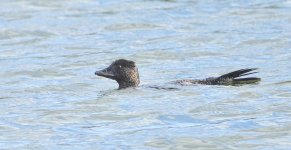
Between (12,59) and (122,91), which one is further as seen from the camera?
(12,59)

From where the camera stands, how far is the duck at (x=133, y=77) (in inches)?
675

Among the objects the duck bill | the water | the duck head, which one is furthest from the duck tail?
the duck bill

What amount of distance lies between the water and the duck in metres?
0.23

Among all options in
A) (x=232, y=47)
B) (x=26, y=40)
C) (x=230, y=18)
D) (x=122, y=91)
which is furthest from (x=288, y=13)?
(x=122, y=91)

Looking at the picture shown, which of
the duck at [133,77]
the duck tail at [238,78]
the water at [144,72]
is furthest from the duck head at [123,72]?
the duck tail at [238,78]

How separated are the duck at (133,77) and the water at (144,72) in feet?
0.76

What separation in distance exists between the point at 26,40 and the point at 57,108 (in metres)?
8.32

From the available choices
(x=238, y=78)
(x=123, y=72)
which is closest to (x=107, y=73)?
(x=123, y=72)

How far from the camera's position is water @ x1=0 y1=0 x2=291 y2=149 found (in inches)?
547

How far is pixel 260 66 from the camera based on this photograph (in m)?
19.5

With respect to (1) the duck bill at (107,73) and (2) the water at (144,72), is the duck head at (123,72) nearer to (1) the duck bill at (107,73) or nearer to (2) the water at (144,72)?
(1) the duck bill at (107,73)

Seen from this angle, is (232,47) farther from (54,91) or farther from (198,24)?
(54,91)

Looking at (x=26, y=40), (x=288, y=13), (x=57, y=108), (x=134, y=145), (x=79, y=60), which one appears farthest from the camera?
(x=288, y=13)

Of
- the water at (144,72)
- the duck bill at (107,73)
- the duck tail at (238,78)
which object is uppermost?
the duck bill at (107,73)
